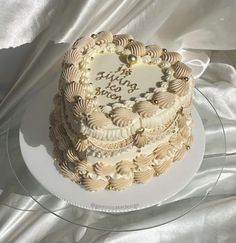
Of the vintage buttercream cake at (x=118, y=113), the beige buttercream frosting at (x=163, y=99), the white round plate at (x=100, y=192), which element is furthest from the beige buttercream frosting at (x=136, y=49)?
the white round plate at (x=100, y=192)

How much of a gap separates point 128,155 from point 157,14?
1.75ft

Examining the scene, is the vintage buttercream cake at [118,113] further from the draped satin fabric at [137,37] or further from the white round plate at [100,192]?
the draped satin fabric at [137,37]

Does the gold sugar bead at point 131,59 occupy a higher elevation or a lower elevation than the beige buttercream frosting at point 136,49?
higher

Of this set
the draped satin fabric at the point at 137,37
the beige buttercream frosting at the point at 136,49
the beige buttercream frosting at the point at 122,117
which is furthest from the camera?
the draped satin fabric at the point at 137,37

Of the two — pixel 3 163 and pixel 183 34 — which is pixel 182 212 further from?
pixel 183 34

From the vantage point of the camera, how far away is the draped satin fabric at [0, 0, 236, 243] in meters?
1.31

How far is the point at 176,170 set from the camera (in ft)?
3.87

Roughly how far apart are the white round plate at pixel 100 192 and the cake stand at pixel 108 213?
0.12ft

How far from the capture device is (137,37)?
1526mm

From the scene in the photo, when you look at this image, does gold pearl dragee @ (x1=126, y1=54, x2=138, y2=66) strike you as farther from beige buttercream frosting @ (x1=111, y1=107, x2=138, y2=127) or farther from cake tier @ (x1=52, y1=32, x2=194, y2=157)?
beige buttercream frosting @ (x1=111, y1=107, x2=138, y2=127)

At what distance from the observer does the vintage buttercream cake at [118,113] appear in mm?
1043

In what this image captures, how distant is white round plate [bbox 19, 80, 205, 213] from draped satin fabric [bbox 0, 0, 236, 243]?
68 mm

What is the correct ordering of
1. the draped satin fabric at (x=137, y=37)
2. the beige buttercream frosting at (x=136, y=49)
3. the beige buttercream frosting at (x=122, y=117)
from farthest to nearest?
the draped satin fabric at (x=137, y=37) → the beige buttercream frosting at (x=136, y=49) → the beige buttercream frosting at (x=122, y=117)

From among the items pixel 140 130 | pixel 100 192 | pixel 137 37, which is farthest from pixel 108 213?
pixel 137 37
